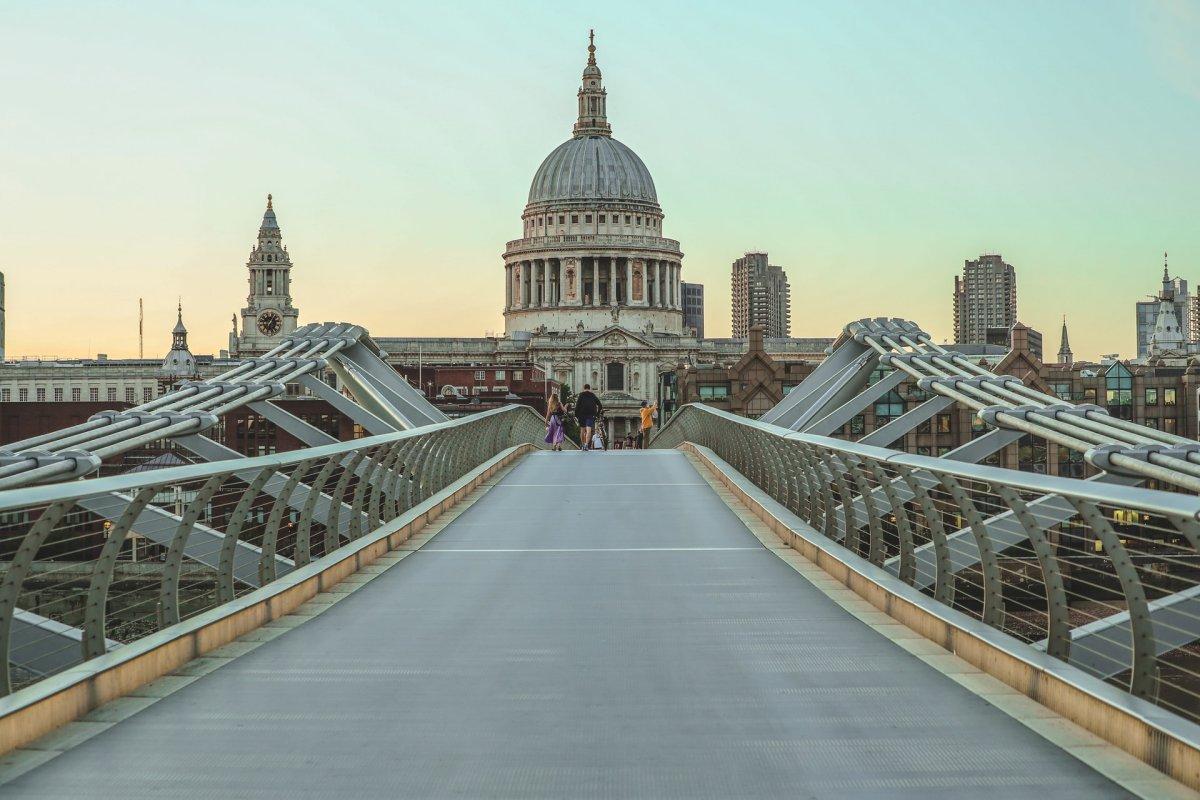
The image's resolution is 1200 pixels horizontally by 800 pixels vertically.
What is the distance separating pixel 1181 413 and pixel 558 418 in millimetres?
93116

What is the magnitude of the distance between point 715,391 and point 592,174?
5582cm

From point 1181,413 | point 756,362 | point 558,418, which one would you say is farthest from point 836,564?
point 1181,413

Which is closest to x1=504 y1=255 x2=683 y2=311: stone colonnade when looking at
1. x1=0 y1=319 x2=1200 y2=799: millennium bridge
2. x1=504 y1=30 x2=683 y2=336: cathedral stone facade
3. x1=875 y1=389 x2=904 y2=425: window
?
x1=504 y1=30 x2=683 y2=336: cathedral stone facade

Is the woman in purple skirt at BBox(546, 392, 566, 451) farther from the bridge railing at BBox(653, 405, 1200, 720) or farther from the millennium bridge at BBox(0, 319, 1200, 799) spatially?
the millennium bridge at BBox(0, 319, 1200, 799)

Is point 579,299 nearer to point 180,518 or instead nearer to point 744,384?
point 744,384

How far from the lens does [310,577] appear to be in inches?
410

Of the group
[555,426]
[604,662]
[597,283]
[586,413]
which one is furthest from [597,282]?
[604,662]

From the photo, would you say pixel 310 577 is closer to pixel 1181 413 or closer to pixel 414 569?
pixel 414 569

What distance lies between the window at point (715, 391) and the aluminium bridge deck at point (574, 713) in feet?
334

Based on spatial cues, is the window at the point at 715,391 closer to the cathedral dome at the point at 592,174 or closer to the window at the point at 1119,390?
the window at the point at 1119,390

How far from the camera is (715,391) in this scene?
113 meters

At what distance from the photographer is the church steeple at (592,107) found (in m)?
172

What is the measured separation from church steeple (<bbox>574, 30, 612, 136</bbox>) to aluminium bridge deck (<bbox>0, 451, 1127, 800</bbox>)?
16379 centimetres

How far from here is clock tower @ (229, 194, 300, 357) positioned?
163 metres
